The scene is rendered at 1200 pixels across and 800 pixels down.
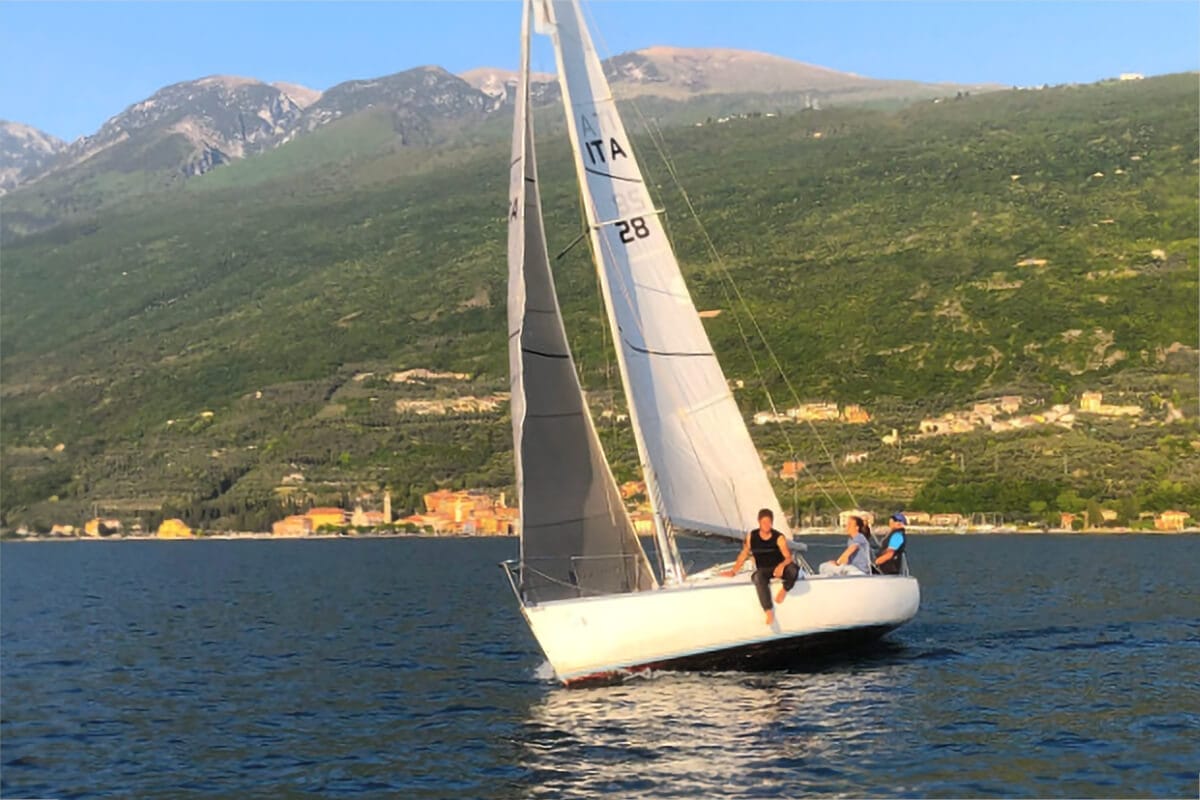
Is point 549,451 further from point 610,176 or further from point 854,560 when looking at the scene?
point 854,560

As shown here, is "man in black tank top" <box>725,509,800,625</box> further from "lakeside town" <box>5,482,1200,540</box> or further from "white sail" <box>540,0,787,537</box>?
"lakeside town" <box>5,482,1200,540</box>

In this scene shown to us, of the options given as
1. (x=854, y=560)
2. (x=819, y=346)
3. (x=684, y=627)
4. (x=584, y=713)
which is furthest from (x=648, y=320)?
(x=819, y=346)

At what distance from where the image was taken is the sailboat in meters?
20.6

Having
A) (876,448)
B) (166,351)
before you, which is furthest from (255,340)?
(876,448)

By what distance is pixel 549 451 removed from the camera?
70.1 feet

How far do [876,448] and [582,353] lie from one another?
45.4m

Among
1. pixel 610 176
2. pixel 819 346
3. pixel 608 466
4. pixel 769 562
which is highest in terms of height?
pixel 819 346

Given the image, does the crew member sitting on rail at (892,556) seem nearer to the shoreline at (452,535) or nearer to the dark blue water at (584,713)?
the dark blue water at (584,713)

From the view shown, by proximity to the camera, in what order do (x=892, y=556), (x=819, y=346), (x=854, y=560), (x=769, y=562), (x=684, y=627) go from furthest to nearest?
(x=819, y=346) < (x=892, y=556) < (x=854, y=560) < (x=769, y=562) < (x=684, y=627)

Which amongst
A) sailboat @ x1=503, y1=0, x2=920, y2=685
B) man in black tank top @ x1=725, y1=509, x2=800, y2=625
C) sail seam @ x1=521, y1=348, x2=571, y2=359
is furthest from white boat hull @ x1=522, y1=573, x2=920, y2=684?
sail seam @ x1=521, y1=348, x2=571, y2=359

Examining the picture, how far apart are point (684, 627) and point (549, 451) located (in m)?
3.21

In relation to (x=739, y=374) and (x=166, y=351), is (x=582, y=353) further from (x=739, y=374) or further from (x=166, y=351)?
(x=166, y=351)

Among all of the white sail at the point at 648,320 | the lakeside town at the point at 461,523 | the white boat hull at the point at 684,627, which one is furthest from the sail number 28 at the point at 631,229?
the lakeside town at the point at 461,523

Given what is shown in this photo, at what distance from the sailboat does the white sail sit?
0.02 metres
